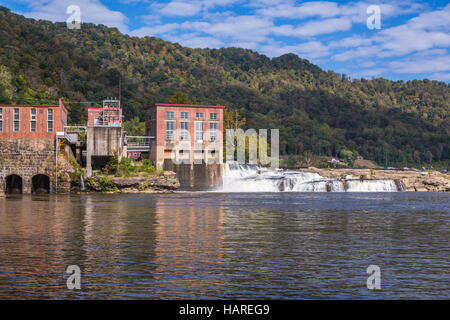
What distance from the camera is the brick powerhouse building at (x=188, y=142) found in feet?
309

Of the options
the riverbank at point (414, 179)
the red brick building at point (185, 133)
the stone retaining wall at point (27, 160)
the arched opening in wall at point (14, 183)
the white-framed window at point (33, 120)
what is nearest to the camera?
the stone retaining wall at point (27, 160)

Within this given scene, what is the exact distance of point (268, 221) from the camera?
3650 cm

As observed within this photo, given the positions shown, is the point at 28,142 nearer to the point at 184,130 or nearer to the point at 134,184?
the point at 134,184

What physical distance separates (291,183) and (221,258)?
7197 cm

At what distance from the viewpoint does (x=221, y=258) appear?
68.2 feet

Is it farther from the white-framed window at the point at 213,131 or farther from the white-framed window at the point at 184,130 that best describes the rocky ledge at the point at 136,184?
the white-framed window at the point at 213,131

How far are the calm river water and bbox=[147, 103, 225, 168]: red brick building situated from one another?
191 feet

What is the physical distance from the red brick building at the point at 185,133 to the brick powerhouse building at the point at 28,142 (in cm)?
2119

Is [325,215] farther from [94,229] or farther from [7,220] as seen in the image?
[7,220]

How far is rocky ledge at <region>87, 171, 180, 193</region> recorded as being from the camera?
7975 cm

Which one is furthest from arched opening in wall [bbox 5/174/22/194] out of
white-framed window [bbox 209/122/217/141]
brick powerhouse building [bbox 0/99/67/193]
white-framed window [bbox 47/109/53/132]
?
white-framed window [bbox 209/122/217/141]

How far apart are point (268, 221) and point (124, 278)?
Answer: 67.4 ft

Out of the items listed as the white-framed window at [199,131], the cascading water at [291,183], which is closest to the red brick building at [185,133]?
the white-framed window at [199,131]
